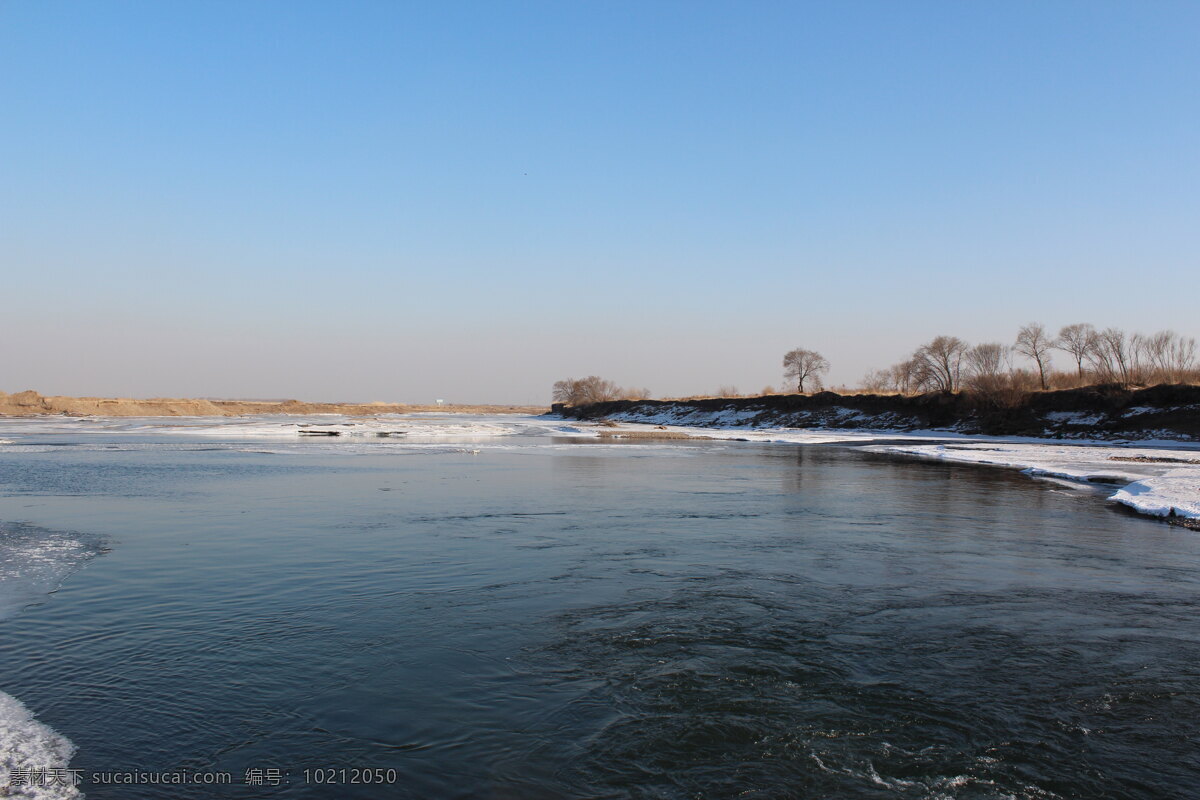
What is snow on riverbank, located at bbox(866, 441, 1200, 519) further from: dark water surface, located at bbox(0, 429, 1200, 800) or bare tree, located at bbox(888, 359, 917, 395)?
bare tree, located at bbox(888, 359, 917, 395)

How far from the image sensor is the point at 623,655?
6.20 metres

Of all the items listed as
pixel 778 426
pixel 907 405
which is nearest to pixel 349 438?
pixel 778 426

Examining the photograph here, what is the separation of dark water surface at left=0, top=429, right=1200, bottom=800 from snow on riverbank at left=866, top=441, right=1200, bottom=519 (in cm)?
296

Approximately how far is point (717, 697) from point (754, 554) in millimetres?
5304

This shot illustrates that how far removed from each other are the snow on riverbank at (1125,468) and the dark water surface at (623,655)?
2958mm

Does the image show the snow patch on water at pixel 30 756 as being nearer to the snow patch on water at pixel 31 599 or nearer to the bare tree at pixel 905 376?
the snow patch on water at pixel 31 599

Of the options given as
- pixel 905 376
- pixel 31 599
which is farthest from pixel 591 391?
pixel 31 599

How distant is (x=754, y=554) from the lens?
10477 millimetres

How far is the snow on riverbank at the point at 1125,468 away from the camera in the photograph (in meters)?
15.7

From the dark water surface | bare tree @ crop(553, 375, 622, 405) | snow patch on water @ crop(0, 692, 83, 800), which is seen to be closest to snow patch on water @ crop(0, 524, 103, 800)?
snow patch on water @ crop(0, 692, 83, 800)

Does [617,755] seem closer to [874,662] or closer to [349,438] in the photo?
[874,662]

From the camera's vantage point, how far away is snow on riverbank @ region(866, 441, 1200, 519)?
1570 centimetres

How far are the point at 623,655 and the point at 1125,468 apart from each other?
2631 cm

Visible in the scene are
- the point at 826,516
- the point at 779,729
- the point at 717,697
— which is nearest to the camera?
the point at 779,729
